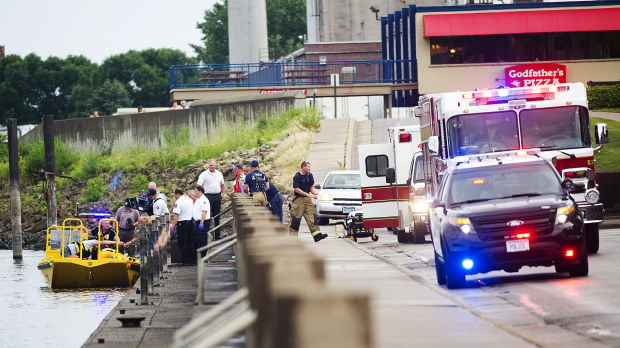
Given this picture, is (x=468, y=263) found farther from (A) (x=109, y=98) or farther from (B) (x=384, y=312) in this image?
(A) (x=109, y=98)

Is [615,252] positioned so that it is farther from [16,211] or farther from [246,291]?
[16,211]

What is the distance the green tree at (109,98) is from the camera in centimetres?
13875

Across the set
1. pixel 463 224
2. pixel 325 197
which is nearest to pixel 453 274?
pixel 463 224

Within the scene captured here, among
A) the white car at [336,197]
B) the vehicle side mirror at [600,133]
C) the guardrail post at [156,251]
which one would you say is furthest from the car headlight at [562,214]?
the white car at [336,197]

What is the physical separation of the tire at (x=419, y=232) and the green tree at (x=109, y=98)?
10990cm

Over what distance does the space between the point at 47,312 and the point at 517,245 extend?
44.5ft

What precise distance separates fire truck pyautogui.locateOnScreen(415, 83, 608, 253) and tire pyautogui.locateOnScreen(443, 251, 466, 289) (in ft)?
16.2

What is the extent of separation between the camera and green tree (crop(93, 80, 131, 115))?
455 feet

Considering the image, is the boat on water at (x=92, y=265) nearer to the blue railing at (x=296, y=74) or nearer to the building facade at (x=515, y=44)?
the blue railing at (x=296, y=74)

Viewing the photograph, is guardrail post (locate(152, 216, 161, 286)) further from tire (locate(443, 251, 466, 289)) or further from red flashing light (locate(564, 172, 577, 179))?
tire (locate(443, 251, 466, 289))

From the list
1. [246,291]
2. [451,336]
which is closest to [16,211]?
[451,336]

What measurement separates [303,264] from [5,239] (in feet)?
198

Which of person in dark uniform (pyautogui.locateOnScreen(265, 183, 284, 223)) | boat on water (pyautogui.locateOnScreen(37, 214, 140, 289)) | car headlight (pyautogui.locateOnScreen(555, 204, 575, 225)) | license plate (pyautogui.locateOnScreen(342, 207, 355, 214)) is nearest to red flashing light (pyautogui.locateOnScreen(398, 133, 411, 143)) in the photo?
person in dark uniform (pyautogui.locateOnScreen(265, 183, 284, 223))

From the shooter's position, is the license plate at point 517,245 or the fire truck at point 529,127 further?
the fire truck at point 529,127
